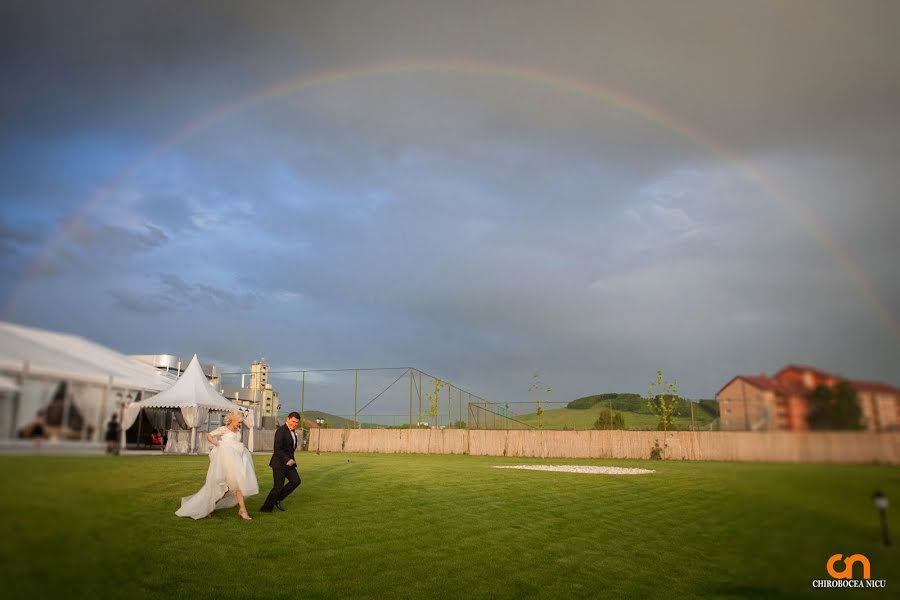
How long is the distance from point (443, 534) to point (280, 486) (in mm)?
5306

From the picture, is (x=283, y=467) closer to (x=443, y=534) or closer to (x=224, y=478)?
(x=224, y=478)

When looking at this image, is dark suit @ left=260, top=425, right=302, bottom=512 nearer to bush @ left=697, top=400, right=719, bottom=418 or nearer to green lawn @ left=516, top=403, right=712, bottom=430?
bush @ left=697, top=400, right=719, bottom=418

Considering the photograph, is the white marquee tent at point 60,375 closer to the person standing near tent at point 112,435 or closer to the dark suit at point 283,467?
the person standing near tent at point 112,435

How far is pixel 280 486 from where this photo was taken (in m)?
16.5

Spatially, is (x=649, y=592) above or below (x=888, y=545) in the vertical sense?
below

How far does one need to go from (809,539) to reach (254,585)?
29.0 ft

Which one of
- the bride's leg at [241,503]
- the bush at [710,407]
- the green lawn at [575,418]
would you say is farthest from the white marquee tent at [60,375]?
the green lawn at [575,418]

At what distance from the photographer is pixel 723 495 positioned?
2523 mm

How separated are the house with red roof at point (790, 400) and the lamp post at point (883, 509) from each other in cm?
22

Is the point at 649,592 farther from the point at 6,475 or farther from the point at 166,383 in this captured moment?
the point at 6,475

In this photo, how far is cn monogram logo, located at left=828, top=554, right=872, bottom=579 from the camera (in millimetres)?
2062

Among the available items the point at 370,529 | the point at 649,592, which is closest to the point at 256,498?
the point at 370,529

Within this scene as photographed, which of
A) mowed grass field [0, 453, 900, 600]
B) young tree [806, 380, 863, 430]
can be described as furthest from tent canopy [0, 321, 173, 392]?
young tree [806, 380, 863, 430]

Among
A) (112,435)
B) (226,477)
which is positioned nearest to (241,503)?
(226,477)
